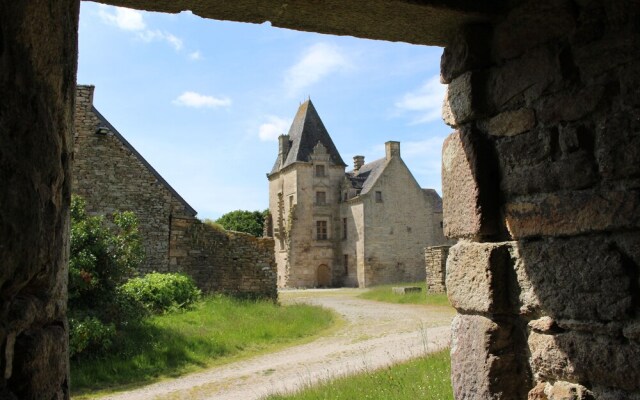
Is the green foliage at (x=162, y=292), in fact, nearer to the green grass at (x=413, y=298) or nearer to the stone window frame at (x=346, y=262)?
the green grass at (x=413, y=298)

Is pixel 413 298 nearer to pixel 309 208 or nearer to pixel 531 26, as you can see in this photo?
pixel 531 26

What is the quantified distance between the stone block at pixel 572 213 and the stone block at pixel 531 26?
862 mm

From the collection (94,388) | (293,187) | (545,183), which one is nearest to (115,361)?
(94,388)

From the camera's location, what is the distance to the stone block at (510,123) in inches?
122

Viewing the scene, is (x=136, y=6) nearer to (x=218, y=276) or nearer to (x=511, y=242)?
(x=511, y=242)

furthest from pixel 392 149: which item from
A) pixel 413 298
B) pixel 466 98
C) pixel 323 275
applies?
pixel 466 98

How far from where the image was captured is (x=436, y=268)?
20047 mm

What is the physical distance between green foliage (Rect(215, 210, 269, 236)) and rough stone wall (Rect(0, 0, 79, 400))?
4778 centimetres

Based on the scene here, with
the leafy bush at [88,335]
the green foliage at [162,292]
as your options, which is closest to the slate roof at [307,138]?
the green foliage at [162,292]

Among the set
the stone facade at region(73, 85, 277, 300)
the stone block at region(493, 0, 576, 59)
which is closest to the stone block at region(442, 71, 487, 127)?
the stone block at region(493, 0, 576, 59)

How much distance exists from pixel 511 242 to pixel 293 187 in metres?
34.9

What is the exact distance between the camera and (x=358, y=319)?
14.5m

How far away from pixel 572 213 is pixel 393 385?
13.5 ft

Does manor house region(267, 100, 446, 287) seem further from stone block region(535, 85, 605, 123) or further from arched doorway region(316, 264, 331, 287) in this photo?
stone block region(535, 85, 605, 123)
